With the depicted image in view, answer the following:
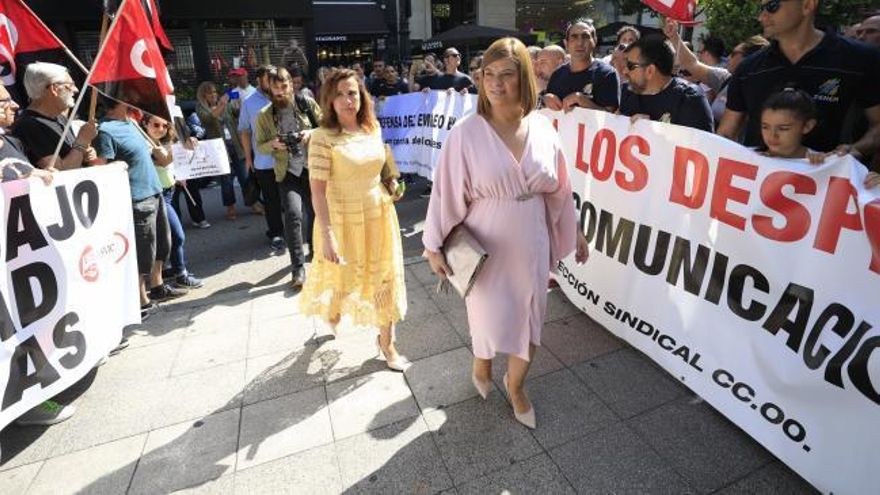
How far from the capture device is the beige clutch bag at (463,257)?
2.42 metres

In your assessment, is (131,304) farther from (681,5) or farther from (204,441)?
(681,5)

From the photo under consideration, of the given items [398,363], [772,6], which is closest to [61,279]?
[398,363]

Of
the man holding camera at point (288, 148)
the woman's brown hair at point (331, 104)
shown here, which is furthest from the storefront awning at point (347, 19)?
the woman's brown hair at point (331, 104)

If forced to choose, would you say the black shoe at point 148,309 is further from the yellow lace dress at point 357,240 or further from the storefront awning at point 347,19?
the storefront awning at point 347,19

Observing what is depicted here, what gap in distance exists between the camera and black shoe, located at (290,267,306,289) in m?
4.71

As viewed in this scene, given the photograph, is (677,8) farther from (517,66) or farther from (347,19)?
(347,19)

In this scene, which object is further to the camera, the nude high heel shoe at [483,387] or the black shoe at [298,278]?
the black shoe at [298,278]

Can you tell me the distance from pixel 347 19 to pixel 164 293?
1444 cm

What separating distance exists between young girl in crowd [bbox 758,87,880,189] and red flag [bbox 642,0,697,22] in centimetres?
124

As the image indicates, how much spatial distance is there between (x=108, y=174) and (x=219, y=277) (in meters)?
1.96

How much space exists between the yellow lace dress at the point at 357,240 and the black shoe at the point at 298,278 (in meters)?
1.26

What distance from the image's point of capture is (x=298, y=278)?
4727 millimetres

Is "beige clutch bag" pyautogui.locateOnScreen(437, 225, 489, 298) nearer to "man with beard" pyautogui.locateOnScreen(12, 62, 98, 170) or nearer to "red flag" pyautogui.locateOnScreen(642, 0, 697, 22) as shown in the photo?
"red flag" pyautogui.locateOnScreen(642, 0, 697, 22)

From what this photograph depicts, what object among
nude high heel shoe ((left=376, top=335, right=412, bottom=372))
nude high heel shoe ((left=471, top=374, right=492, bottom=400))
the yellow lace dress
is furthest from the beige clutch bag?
nude high heel shoe ((left=376, top=335, right=412, bottom=372))
